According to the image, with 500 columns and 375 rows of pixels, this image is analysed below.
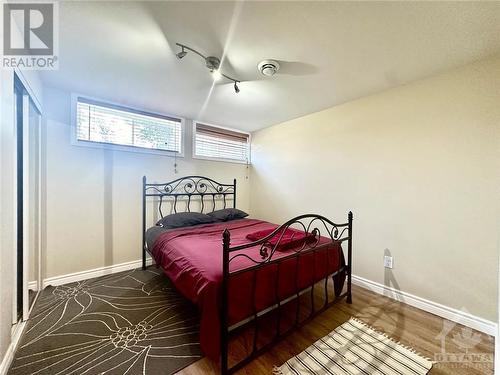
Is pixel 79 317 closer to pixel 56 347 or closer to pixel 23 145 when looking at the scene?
pixel 56 347

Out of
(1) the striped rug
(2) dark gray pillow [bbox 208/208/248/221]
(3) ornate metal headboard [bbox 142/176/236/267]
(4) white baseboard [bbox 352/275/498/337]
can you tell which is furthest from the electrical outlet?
(3) ornate metal headboard [bbox 142/176/236/267]

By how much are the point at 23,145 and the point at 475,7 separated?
3.47 metres

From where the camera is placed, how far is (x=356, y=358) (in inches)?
58.0

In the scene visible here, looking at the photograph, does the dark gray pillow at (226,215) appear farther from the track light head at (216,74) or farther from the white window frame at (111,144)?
the track light head at (216,74)

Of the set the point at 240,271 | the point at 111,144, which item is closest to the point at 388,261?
the point at 240,271

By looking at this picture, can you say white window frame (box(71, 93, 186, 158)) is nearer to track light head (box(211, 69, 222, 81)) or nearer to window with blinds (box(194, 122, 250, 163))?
window with blinds (box(194, 122, 250, 163))

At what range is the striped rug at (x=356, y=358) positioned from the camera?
4.51 ft

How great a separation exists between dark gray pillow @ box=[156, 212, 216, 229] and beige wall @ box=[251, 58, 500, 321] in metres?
1.64

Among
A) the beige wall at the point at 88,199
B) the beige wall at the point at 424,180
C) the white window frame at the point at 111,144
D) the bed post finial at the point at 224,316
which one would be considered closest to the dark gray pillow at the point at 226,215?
the beige wall at the point at 88,199

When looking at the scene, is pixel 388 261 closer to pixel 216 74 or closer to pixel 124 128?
pixel 216 74

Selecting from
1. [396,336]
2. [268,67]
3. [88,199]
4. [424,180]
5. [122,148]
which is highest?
[268,67]

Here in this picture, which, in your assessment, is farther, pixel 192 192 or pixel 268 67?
pixel 192 192

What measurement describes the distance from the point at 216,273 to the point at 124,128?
8.27 ft

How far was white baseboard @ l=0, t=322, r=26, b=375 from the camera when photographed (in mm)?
1280
